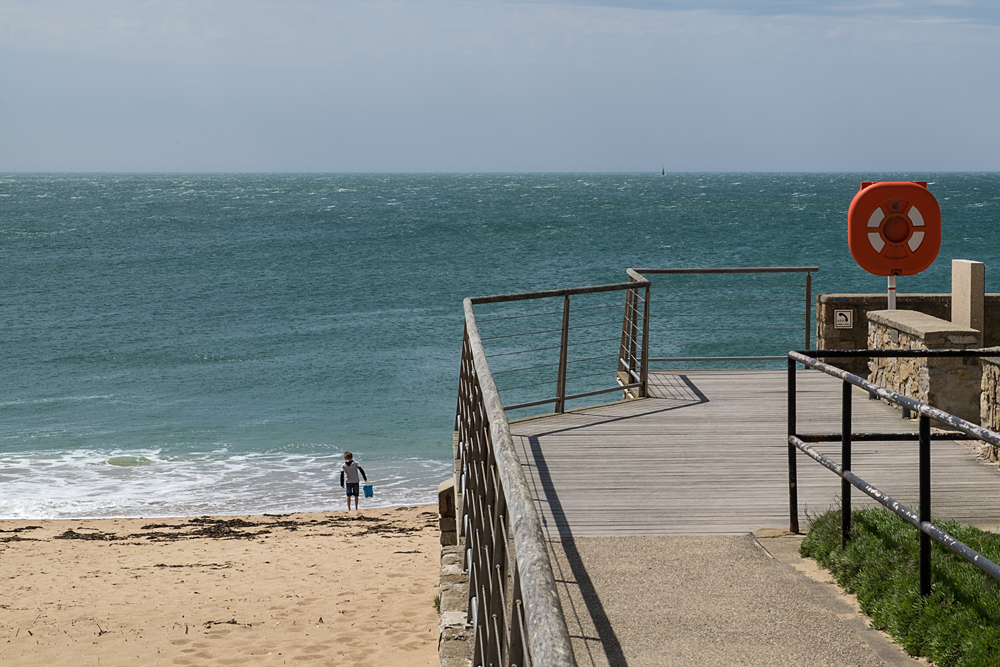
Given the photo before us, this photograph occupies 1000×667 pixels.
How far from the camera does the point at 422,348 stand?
108 feet

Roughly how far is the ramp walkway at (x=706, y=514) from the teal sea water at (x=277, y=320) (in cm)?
1032

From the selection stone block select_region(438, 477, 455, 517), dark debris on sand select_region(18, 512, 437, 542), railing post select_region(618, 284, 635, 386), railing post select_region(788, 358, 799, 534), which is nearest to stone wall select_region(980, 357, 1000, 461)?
railing post select_region(788, 358, 799, 534)

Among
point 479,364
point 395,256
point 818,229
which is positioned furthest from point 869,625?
point 818,229

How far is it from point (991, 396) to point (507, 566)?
451 cm

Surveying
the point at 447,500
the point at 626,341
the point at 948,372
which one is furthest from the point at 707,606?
the point at 626,341

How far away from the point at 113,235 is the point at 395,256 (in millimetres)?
27089

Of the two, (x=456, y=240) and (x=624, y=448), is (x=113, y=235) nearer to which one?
(x=456, y=240)

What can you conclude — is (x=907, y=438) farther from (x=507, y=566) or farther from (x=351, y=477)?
(x=351, y=477)

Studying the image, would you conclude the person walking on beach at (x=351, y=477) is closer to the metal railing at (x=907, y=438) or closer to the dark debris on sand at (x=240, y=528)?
the dark debris on sand at (x=240, y=528)

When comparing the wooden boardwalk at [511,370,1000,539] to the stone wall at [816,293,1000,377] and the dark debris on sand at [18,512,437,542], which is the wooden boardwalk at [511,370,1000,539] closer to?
the stone wall at [816,293,1000,377]

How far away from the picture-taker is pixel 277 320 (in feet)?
134

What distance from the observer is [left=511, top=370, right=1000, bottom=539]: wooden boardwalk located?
17.2ft

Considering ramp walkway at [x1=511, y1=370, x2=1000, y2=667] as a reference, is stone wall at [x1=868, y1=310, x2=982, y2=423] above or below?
above

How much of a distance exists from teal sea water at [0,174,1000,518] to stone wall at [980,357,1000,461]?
1223 centimetres
